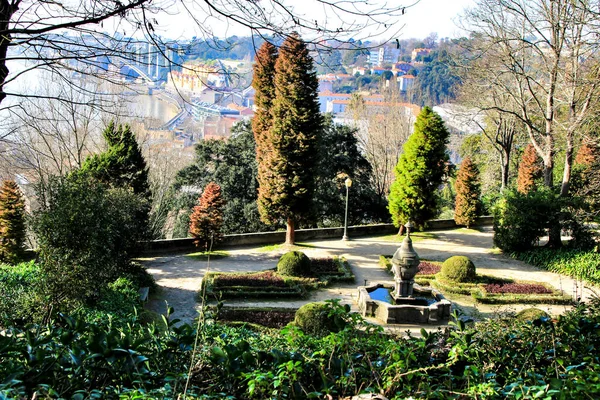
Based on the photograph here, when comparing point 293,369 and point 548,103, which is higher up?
point 548,103

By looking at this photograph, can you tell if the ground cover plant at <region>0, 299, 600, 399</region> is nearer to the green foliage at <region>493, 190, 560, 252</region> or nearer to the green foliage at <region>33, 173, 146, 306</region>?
the green foliage at <region>33, 173, 146, 306</region>

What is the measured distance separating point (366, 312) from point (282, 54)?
29.8 ft

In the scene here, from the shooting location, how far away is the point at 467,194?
22125 millimetres

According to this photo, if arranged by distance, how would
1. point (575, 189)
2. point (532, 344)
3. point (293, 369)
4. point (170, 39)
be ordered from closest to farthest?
point (293, 369)
point (532, 344)
point (170, 39)
point (575, 189)

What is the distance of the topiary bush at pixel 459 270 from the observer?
49.4ft

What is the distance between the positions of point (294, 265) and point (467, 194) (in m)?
10.1

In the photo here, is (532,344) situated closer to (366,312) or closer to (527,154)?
(366,312)

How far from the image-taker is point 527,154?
84.6 feet

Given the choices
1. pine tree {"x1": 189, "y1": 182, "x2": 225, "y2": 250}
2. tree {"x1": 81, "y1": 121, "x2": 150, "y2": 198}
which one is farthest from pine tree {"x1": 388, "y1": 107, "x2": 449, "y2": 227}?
tree {"x1": 81, "y1": 121, "x2": 150, "y2": 198}

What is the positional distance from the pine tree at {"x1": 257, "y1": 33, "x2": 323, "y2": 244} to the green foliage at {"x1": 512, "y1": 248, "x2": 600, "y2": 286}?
743 cm

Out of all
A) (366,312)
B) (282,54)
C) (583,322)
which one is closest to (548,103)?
(282,54)

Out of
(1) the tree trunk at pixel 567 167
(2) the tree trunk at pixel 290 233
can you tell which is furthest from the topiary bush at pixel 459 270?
(1) the tree trunk at pixel 567 167

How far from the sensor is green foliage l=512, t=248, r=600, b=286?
15.8m

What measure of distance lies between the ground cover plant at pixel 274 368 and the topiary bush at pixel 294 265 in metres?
10.6
